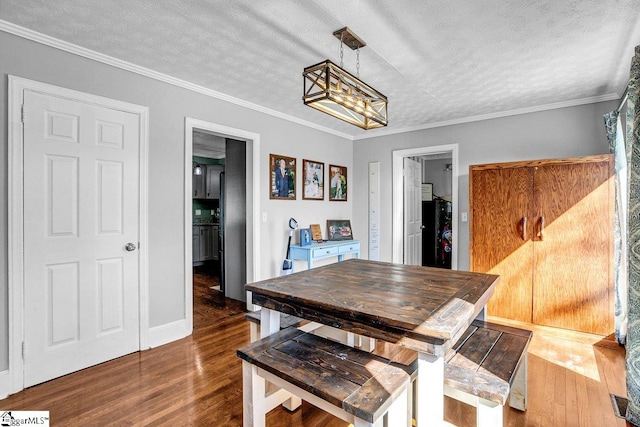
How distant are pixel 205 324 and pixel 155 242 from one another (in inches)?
42.6

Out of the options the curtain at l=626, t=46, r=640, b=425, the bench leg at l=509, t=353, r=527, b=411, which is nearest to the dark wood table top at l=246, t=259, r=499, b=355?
the bench leg at l=509, t=353, r=527, b=411

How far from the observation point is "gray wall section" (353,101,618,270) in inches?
131

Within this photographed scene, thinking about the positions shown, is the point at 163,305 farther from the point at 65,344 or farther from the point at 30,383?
the point at 30,383

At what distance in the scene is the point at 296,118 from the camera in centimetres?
412

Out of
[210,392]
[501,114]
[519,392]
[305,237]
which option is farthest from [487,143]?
[210,392]

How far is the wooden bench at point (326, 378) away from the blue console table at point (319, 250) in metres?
2.05

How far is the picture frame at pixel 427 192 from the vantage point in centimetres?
641

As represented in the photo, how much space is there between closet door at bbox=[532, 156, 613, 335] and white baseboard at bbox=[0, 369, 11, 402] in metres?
4.38

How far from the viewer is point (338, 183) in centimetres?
486

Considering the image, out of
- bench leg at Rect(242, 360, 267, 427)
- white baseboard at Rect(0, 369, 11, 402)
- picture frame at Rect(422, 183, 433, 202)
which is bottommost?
white baseboard at Rect(0, 369, 11, 402)

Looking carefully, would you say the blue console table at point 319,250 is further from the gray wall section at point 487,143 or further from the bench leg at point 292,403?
the bench leg at point 292,403

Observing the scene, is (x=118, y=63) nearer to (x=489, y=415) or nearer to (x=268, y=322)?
(x=268, y=322)

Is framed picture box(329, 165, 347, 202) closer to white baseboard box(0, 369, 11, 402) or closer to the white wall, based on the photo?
the white wall

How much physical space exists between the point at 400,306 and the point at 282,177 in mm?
2786
